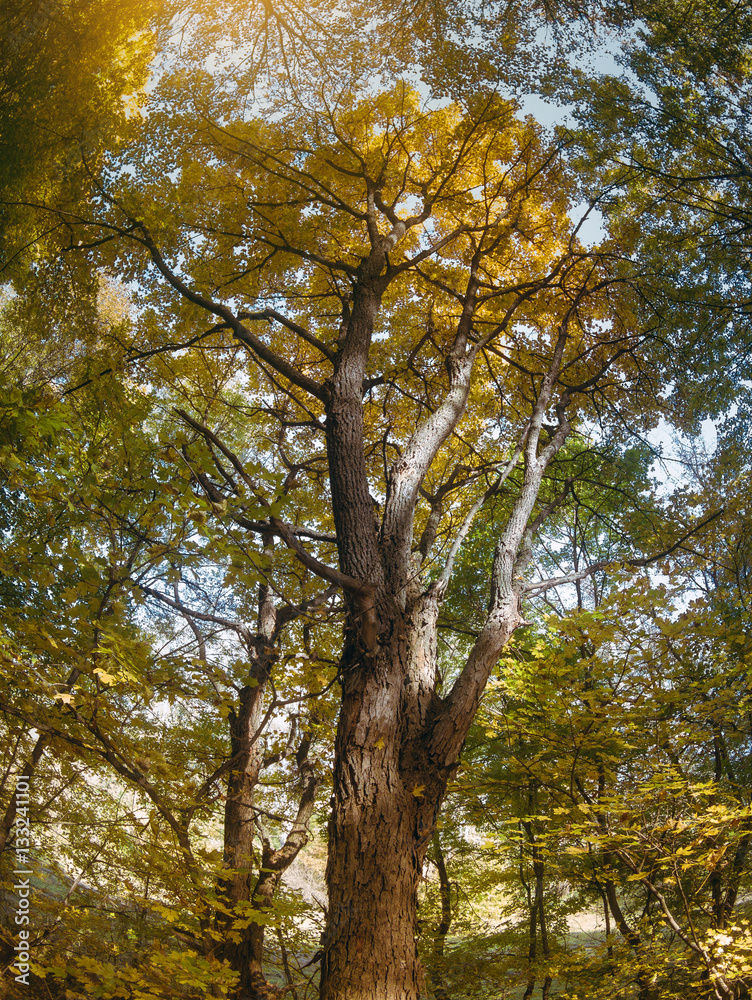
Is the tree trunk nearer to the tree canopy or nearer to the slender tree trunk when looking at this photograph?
the tree canopy

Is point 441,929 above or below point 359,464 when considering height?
below

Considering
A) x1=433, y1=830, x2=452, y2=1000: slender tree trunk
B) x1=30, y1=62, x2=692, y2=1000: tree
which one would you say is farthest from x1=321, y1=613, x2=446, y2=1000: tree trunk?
x1=433, y1=830, x2=452, y2=1000: slender tree trunk

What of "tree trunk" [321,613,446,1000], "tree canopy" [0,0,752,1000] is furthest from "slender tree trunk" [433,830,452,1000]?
"tree trunk" [321,613,446,1000]

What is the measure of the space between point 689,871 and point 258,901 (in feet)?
13.7

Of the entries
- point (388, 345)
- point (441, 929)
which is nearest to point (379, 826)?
point (388, 345)

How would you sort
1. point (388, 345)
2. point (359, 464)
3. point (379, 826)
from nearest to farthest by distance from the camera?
point (379, 826), point (359, 464), point (388, 345)

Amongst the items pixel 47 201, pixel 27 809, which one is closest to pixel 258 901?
pixel 27 809

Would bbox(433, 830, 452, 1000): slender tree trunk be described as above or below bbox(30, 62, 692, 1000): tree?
below

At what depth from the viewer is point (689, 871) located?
19.7 ft

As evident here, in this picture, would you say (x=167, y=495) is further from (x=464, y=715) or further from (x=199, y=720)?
(x=199, y=720)

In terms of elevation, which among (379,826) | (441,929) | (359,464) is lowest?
(441,929)

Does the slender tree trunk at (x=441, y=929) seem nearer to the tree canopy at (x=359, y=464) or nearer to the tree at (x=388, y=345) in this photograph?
the tree canopy at (x=359, y=464)

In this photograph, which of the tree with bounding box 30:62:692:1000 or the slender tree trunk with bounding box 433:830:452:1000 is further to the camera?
the slender tree trunk with bounding box 433:830:452:1000

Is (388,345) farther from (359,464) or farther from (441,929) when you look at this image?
(441,929)
